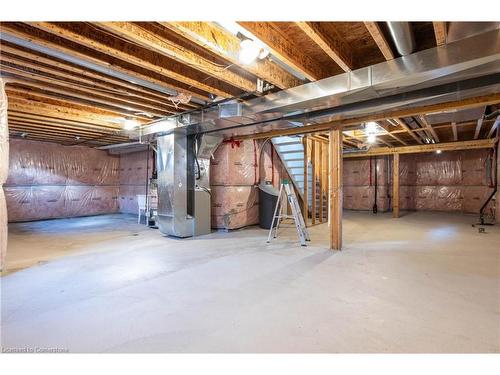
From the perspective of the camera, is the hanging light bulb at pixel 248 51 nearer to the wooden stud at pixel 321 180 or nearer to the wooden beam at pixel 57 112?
the wooden beam at pixel 57 112

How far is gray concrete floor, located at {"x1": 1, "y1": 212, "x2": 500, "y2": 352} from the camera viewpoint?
1.58 m

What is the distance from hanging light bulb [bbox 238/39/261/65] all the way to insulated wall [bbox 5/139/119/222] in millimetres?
7457

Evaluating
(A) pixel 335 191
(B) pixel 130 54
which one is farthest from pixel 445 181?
(B) pixel 130 54

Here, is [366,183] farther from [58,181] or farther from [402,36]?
[58,181]

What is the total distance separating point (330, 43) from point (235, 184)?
3758 mm

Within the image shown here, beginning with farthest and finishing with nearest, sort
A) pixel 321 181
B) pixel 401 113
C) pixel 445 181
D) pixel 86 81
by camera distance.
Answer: pixel 445 181 < pixel 321 181 < pixel 401 113 < pixel 86 81

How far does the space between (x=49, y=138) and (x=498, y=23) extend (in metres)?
8.68

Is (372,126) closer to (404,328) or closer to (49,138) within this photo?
(404,328)

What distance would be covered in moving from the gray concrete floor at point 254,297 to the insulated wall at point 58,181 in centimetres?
361

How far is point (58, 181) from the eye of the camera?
7.42 m

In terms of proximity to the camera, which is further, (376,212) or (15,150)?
(376,212)

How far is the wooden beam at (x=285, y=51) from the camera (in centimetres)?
201

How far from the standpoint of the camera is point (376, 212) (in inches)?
345
